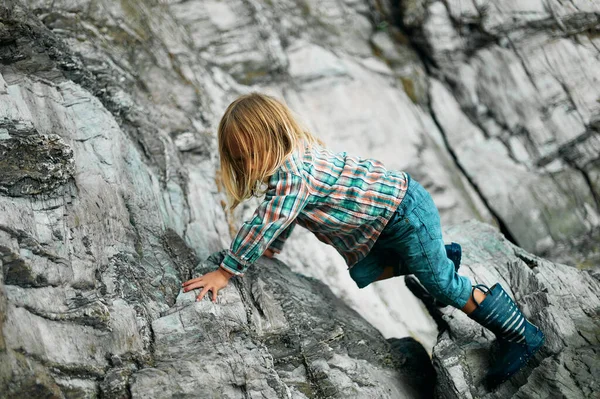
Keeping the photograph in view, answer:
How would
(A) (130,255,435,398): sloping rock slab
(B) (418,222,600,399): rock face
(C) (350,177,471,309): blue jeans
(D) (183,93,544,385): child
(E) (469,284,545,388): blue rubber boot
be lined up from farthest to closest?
(C) (350,177,471,309): blue jeans → (E) (469,284,545,388): blue rubber boot → (D) (183,93,544,385): child → (B) (418,222,600,399): rock face → (A) (130,255,435,398): sloping rock slab

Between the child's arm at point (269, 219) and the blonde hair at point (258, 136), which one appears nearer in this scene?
the child's arm at point (269, 219)

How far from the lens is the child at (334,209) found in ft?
12.7

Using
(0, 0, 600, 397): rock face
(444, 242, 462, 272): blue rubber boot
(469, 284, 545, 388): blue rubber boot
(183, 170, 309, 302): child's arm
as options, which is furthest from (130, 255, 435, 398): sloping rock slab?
Result: (444, 242, 462, 272): blue rubber boot

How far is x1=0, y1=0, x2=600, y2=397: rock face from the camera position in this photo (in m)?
3.44

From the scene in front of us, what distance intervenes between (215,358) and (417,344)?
1966mm

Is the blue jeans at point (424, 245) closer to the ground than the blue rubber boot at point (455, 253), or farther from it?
farther from it

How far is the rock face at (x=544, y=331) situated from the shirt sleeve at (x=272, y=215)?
150 cm

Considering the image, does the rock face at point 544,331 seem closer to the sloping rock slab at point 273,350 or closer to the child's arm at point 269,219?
the sloping rock slab at point 273,350

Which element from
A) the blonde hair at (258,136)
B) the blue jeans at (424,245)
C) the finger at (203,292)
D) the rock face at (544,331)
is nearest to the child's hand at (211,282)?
the finger at (203,292)

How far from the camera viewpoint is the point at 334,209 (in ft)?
13.4

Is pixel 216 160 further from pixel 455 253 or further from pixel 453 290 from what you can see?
pixel 453 290

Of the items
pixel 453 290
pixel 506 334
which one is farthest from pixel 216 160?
pixel 506 334

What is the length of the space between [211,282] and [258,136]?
1.03 m

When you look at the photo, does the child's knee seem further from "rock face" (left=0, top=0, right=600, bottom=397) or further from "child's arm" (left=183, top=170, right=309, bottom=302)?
"child's arm" (left=183, top=170, right=309, bottom=302)
